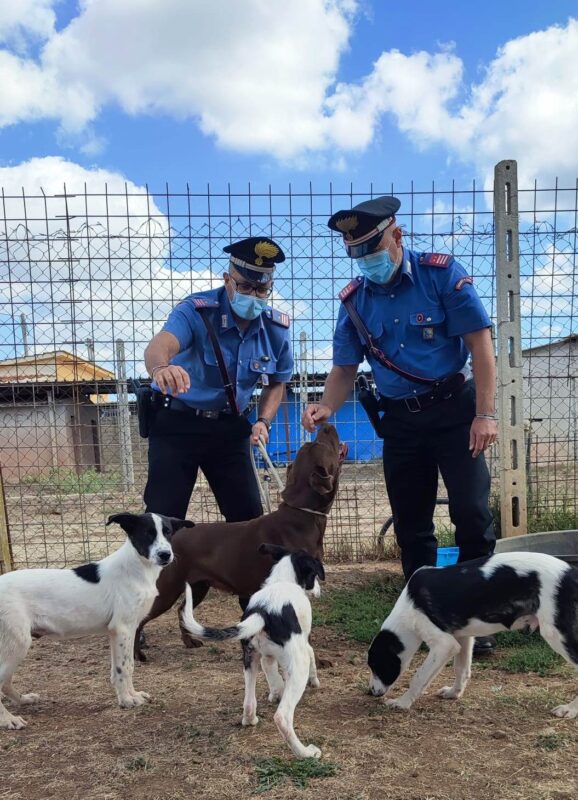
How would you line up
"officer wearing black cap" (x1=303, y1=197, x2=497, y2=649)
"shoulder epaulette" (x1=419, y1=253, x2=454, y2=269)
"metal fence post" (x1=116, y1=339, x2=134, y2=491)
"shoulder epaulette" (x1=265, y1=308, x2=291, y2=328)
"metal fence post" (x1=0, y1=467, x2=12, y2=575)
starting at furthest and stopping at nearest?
"metal fence post" (x1=116, y1=339, x2=134, y2=491) < "metal fence post" (x1=0, y1=467, x2=12, y2=575) < "shoulder epaulette" (x1=265, y1=308, x2=291, y2=328) < "shoulder epaulette" (x1=419, y1=253, x2=454, y2=269) < "officer wearing black cap" (x1=303, y1=197, x2=497, y2=649)

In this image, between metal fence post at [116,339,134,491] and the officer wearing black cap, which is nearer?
the officer wearing black cap

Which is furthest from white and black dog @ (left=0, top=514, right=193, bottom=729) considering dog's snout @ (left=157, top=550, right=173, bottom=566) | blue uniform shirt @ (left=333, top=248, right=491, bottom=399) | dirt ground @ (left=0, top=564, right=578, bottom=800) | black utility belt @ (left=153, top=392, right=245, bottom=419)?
blue uniform shirt @ (left=333, top=248, right=491, bottom=399)

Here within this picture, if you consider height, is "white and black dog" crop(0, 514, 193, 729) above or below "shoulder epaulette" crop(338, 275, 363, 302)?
below

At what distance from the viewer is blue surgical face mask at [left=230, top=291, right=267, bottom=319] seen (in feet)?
13.0

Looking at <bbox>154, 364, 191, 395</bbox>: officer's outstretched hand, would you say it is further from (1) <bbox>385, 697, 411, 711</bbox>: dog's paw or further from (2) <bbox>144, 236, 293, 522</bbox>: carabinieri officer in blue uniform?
(1) <bbox>385, 697, 411, 711</bbox>: dog's paw

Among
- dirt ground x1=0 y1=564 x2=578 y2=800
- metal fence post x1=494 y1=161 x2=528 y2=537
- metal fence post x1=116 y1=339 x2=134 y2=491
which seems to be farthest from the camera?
metal fence post x1=116 y1=339 x2=134 y2=491

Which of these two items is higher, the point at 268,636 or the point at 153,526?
the point at 153,526

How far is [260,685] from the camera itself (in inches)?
138

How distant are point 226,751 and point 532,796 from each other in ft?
4.04

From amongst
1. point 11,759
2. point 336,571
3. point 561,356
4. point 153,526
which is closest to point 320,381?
point 336,571

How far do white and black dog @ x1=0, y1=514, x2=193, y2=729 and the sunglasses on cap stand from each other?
74.1 inches

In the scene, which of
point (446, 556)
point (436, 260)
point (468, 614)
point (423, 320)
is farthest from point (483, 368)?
point (446, 556)

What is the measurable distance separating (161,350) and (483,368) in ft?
5.98

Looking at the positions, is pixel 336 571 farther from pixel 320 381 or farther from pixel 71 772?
pixel 71 772
